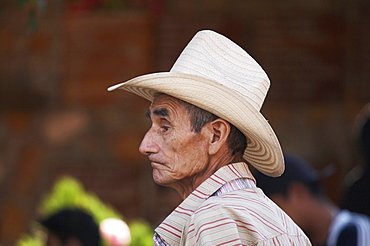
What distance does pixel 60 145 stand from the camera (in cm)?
750

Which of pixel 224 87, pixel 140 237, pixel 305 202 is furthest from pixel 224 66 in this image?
pixel 140 237

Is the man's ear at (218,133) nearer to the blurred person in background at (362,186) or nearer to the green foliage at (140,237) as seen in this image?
the green foliage at (140,237)

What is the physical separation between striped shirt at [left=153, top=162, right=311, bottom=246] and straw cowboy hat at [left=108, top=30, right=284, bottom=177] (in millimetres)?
144

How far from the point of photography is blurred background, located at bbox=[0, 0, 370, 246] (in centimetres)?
732

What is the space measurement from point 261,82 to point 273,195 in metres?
2.13

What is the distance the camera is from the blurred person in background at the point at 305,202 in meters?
4.65

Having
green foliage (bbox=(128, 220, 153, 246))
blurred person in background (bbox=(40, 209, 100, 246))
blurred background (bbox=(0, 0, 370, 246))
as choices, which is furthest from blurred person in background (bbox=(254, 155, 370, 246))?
blurred background (bbox=(0, 0, 370, 246))

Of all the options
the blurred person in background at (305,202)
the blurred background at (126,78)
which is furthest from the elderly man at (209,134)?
the blurred background at (126,78)

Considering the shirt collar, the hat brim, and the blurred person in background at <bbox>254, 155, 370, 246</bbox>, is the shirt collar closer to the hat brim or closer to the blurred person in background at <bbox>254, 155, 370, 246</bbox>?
the hat brim

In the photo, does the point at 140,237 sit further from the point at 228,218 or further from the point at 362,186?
the point at 228,218

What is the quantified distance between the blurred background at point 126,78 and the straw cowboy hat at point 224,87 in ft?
14.9

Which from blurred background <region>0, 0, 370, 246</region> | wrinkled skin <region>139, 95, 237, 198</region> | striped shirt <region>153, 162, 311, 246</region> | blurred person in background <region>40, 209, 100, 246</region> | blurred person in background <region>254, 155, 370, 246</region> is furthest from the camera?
blurred background <region>0, 0, 370, 246</region>

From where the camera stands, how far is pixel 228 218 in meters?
2.29

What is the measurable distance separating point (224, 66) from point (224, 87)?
15 cm
